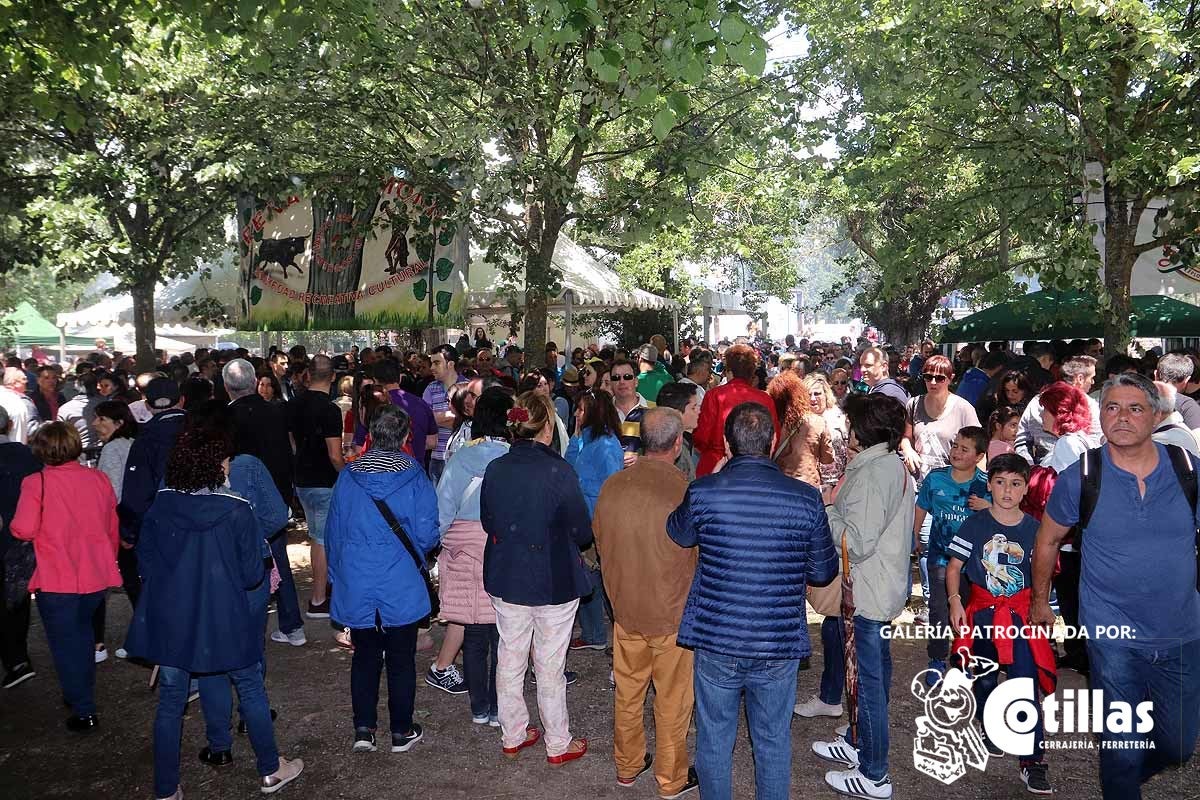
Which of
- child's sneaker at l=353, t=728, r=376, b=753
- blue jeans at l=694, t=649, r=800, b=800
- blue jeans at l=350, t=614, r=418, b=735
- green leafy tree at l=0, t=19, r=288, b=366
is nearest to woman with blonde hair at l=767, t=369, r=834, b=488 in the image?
blue jeans at l=694, t=649, r=800, b=800

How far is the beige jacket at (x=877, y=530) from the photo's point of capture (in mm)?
4461

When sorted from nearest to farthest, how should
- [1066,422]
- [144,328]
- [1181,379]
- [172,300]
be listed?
[1066,422]
[1181,379]
[144,328]
[172,300]

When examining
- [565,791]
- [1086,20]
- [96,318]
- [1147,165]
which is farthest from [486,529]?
[96,318]

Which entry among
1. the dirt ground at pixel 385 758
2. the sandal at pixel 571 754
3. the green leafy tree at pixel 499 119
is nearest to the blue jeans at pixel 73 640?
the dirt ground at pixel 385 758

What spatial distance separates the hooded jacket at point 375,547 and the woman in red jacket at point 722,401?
106 inches

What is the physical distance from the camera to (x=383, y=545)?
4984mm

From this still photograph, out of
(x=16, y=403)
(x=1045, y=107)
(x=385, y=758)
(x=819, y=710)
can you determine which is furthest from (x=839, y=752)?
(x=1045, y=107)

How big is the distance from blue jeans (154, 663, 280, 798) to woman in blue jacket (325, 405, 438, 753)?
54cm

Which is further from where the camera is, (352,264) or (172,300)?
(172,300)

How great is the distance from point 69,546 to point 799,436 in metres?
4.47

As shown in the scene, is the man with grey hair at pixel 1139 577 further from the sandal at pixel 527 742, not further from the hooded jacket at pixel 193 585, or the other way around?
the hooded jacket at pixel 193 585

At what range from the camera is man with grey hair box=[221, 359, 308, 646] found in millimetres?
7145

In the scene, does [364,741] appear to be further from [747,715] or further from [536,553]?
[747,715]

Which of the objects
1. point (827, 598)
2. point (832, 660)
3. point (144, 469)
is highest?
point (144, 469)
